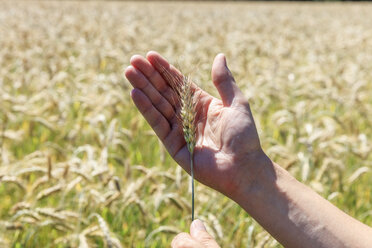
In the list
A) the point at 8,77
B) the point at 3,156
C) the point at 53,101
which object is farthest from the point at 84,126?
the point at 8,77

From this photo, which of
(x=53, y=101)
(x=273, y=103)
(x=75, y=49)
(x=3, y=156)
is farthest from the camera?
(x=75, y=49)

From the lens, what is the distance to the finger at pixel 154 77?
94.3 inches

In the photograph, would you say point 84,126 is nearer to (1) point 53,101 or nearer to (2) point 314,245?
(1) point 53,101

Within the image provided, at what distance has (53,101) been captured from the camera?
461 centimetres

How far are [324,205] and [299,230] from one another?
0.17 meters

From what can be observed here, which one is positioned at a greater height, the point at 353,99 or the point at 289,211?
the point at 289,211

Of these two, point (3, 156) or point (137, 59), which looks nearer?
point (137, 59)

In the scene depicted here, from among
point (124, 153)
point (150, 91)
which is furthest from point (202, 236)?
point (124, 153)

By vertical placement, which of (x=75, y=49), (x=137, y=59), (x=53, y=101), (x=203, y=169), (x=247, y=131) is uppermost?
(x=137, y=59)

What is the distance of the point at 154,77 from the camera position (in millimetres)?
2445

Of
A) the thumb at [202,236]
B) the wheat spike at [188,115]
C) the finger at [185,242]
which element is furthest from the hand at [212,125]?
the finger at [185,242]

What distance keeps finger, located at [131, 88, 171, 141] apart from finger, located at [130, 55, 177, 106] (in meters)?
0.11

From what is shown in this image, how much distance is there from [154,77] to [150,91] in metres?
0.09

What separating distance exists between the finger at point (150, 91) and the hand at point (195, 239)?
83cm
